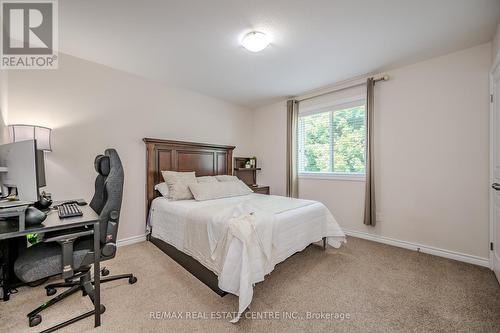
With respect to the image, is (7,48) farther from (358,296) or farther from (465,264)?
(465,264)

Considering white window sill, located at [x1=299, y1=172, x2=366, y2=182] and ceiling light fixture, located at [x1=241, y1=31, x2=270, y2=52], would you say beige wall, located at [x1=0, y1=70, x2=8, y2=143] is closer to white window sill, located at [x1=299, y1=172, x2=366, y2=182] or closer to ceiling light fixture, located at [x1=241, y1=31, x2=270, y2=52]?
ceiling light fixture, located at [x1=241, y1=31, x2=270, y2=52]

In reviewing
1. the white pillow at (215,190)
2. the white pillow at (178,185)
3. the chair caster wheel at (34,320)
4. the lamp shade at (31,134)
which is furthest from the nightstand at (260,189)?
the chair caster wheel at (34,320)

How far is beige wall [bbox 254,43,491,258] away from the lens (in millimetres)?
2402

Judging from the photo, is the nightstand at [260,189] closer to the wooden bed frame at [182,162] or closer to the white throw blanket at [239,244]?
the wooden bed frame at [182,162]

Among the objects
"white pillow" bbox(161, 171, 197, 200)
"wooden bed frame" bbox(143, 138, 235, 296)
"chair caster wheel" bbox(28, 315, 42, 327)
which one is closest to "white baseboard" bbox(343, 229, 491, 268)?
"wooden bed frame" bbox(143, 138, 235, 296)

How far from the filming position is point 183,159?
3.62 metres

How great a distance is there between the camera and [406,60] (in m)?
2.71

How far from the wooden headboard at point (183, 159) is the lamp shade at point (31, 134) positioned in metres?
1.12

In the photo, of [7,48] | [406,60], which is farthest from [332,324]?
[7,48]

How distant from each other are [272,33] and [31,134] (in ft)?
8.72

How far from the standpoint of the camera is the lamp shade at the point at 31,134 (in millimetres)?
2012

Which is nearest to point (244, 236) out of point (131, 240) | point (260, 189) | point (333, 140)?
point (131, 240)

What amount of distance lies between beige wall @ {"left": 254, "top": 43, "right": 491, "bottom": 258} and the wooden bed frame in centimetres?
245

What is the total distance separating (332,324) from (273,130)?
3.58m
